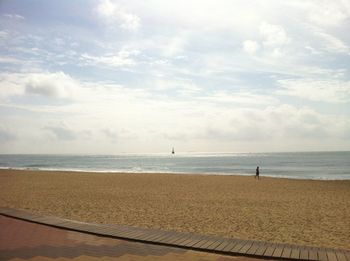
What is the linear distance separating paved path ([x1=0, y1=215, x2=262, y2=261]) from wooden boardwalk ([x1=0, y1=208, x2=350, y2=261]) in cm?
17

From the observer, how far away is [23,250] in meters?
5.91

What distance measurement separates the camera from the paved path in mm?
5625

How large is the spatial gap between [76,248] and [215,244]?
2.37m

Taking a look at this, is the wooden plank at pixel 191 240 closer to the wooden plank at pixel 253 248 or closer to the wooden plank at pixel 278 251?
the wooden plank at pixel 253 248

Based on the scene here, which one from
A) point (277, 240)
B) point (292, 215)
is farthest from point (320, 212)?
point (277, 240)

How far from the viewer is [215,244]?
20.5ft

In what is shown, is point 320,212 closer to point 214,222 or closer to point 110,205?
point 214,222

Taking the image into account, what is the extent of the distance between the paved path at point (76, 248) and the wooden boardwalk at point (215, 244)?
17 cm

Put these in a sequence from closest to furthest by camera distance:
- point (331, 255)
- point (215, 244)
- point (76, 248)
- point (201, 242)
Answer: point (331, 255)
point (76, 248)
point (215, 244)
point (201, 242)

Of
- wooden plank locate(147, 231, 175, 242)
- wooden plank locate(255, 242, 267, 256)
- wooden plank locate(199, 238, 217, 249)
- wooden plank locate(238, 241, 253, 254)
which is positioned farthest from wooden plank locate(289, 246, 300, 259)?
wooden plank locate(147, 231, 175, 242)

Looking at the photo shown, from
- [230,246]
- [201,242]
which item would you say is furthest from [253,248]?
[201,242]

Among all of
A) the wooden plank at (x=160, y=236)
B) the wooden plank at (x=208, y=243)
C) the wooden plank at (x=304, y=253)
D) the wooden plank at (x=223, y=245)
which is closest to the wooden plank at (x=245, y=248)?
the wooden plank at (x=223, y=245)

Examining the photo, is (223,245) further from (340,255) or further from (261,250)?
(340,255)

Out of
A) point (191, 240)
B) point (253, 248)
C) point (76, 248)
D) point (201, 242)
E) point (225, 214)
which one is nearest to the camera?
point (253, 248)
